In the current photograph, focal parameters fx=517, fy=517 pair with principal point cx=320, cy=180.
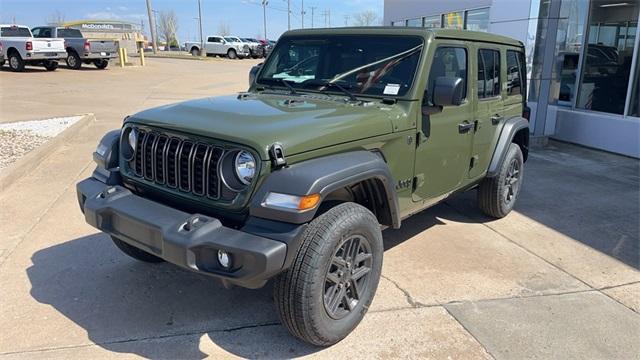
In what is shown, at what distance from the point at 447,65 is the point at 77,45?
22.7 metres

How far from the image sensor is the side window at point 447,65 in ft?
12.5

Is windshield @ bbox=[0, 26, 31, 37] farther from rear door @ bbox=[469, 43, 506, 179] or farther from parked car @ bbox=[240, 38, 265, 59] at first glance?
parked car @ bbox=[240, 38, 265, 59]

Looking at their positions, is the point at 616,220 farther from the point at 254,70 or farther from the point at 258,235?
the point at 258,235

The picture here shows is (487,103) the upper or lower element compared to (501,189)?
upper

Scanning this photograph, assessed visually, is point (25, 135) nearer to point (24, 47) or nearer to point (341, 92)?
point (341, 92)

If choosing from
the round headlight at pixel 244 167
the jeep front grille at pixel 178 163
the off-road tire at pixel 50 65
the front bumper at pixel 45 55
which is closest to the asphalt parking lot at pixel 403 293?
the jeep front grille at pixel 178 163

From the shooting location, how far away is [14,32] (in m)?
21.1

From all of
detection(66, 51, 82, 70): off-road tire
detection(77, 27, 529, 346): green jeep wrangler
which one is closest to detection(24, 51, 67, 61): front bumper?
detection(66, 51, 82, 70): off-road tire

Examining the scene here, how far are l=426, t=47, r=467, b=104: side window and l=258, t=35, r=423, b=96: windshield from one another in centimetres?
17

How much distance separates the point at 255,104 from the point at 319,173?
41.0 inches

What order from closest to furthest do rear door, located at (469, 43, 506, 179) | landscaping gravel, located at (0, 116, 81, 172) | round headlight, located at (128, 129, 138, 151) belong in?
1. round headlight, located at (128, 129, 138, 151)
2. rear door, located at (469, 43, 506, 179)
3. landscaping gravel, located at (0, 116, 81, 172)

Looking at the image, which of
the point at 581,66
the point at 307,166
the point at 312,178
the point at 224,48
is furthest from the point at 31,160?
the point at 224,48

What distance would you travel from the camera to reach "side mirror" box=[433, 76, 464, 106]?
137 inches

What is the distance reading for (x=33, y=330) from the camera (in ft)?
10.4
